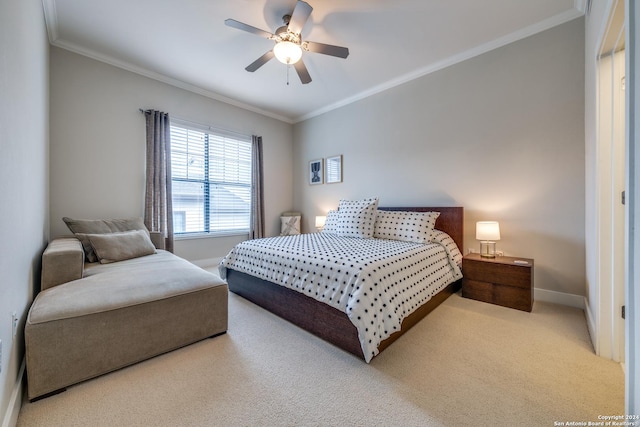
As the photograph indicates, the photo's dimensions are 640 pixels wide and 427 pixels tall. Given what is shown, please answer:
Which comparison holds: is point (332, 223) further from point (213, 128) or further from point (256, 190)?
point (213, 128)

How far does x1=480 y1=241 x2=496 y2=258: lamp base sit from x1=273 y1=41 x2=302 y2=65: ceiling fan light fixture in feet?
9.15

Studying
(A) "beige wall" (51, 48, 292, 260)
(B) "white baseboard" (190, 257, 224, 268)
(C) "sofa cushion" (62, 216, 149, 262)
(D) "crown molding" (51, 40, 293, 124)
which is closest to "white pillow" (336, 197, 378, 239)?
(B) "white baseboard" (190, 257, 224, 268)

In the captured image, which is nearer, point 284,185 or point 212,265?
point 212,265

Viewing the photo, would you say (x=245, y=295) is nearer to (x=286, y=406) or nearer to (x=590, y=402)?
(x=286, y=406)

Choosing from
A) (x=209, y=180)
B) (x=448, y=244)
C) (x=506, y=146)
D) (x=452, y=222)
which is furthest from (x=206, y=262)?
(x=506, y=146)

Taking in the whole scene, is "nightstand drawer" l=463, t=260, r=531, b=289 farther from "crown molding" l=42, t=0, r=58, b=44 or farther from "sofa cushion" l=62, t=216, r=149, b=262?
"crown molding" l=42, t=0, r=58, b=44

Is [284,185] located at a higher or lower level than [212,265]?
higher

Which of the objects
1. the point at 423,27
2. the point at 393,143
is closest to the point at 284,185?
the point at 393,143

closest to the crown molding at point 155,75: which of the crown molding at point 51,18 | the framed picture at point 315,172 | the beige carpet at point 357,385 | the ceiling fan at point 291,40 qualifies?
the crown molding at point 51,18

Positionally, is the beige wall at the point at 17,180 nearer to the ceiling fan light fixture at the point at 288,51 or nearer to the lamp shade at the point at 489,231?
the ceiling fan light fixture at the point at 288,51

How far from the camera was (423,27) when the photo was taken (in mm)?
2537

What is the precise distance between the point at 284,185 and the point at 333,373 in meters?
4.11

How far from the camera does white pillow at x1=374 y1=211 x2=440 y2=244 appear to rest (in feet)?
9.34

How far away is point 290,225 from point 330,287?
323 cm
